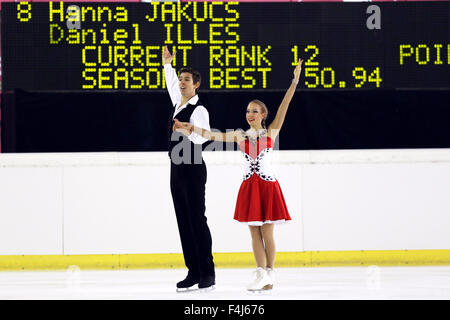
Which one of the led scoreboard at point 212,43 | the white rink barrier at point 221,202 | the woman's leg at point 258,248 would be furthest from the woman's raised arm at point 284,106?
the white rink barrier at point 221,202

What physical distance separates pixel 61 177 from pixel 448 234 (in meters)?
3.35

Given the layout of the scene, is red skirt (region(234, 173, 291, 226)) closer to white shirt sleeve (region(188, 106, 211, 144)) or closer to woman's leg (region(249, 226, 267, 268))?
woman's leg (region(249, 226, 267, 268))

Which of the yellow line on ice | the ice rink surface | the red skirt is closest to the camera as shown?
the red skirt

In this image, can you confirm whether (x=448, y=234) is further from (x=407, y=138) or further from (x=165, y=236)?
(x=165, y=236)

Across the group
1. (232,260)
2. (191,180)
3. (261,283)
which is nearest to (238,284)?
(261,283)

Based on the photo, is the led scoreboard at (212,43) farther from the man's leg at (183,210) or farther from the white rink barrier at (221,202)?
the man's leg at (183,210)

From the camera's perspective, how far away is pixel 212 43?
7203 mm

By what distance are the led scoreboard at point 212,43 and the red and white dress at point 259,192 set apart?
6.14 feet

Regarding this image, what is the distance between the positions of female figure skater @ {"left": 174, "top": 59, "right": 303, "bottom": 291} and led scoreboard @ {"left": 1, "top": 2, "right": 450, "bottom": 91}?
6.07 feet

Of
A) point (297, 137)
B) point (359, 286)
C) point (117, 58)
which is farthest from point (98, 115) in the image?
point (359, 286)

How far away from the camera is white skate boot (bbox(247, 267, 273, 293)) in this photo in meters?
5.30

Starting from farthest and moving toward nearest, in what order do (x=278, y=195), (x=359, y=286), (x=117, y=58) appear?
1. (x=117, y=58)
2. (x=359, y=286)
3. (x=278, y=195)

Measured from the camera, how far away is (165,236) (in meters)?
7.38

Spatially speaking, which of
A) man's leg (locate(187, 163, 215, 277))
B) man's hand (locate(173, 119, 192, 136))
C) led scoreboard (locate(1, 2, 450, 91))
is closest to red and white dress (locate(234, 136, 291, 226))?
man's leg (locate(187, 163, 215, 277))
